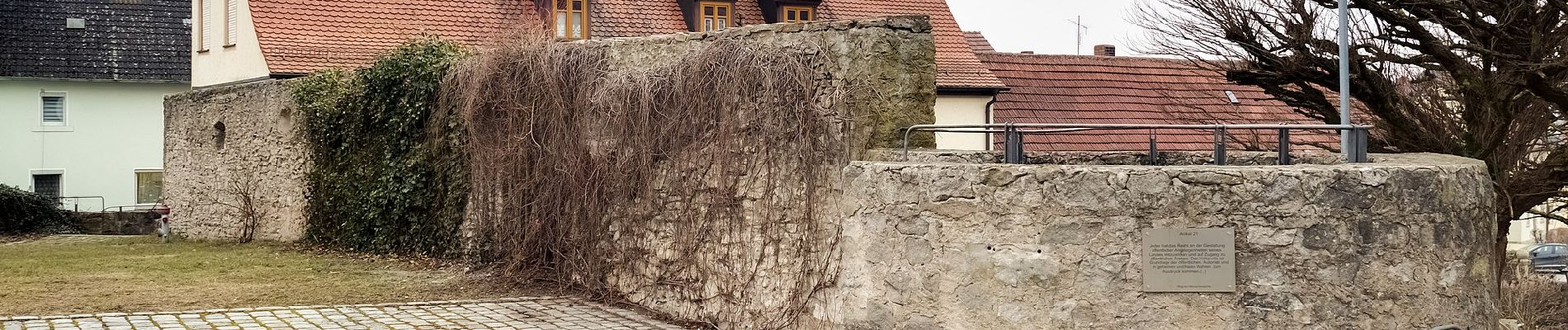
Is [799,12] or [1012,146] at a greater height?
[799,12]

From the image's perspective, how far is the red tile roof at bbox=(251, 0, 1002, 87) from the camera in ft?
74.5

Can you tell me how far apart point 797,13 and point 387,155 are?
13270 millimetres

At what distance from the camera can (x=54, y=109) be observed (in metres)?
32.5

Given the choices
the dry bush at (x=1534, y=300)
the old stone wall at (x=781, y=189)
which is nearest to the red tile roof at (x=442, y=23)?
the dry bush at (x=1534, y=300)

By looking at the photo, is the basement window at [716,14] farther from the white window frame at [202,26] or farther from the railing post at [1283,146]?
the railing post at [1283,146]

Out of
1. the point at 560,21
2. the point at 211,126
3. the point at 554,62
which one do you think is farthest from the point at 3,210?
the point at 554,62

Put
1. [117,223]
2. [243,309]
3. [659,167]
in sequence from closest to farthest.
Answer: [659,167]
[243,309]
[117,223]

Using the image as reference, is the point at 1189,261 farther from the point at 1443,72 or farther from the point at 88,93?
the point at 88,93

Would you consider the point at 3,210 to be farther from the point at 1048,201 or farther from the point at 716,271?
the point at 1048,201

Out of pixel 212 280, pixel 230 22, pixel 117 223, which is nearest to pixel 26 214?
pixel 117 223

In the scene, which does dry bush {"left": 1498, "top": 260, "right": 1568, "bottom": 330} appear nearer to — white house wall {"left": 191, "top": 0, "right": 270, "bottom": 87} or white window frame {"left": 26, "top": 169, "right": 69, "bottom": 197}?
white house wall {"left": 191, "top": 0, "right": 270, "bottom": 87}

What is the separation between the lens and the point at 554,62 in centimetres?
1144

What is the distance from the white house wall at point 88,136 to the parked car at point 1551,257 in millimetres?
26486

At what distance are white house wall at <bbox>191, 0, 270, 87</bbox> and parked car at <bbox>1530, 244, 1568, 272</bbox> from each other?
20.8 m
